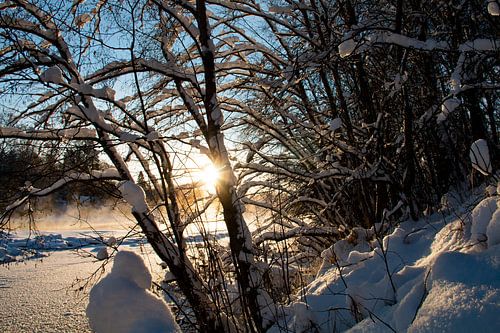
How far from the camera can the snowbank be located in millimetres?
1121

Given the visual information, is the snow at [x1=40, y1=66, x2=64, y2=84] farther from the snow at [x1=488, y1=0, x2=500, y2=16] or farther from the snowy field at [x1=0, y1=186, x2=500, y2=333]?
the snow at [x1=488, y1=0, x2=500, y2=16]

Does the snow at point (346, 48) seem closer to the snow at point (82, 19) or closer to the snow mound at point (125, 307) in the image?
the snow mound at point (125, 307)

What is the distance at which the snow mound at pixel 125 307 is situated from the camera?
140 cm

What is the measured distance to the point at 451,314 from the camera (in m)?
1.11

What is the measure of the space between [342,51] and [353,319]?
70.2 inches

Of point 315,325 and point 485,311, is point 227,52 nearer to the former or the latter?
point 315,325

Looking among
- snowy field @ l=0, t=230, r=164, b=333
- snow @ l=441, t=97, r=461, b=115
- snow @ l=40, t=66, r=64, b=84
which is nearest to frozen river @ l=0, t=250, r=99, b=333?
snowy field @ l=0, t=230, r=164, b=333

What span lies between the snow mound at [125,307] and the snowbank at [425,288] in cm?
89

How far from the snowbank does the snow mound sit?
2.91ft

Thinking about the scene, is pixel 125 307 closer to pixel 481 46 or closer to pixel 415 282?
pixel 415 282

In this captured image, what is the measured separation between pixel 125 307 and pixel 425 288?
3.92 feet

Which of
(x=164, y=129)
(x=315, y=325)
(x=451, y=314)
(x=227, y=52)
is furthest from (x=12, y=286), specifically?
(x=451, y=314)

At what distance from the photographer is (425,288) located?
141 centimetres

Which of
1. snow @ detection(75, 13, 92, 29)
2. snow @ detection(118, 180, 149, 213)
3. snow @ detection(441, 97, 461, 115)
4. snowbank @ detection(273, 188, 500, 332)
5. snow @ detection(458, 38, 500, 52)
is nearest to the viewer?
snowbank @ detection(273, 188, 500, 332)
